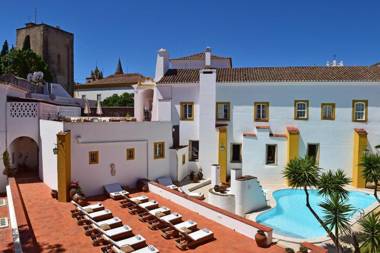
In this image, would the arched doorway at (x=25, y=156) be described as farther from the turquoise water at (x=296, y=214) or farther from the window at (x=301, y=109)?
the window at (x=301, y=109)

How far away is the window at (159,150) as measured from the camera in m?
19.7

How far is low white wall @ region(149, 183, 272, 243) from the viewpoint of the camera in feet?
38.0

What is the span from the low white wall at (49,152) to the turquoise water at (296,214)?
1263 centimetres

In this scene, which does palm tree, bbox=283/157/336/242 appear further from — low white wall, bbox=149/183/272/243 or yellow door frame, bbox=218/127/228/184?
yellow door frame, bbox=218/127/228/184

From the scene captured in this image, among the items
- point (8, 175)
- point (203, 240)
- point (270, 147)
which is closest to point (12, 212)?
point (8, 175)

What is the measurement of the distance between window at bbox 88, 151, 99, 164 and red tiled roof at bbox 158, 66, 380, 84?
1099 centimetres

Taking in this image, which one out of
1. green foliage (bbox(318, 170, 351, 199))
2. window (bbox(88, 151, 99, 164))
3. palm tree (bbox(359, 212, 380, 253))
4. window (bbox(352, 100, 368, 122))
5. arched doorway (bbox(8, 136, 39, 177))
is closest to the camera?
palm tree (bbox(359, 212, 380, 253))

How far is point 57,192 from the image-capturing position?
15.3 metres

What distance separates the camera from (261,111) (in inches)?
948

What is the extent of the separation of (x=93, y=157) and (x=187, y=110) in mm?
10783

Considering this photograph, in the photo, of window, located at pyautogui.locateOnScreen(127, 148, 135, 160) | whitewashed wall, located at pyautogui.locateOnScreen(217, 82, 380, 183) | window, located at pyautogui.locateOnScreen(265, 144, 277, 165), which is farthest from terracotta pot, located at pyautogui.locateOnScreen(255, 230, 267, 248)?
window, located at pyautogui.locateOnScreen(265, 144, 277, 165)

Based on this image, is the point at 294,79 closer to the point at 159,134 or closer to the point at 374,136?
the point at 374,136

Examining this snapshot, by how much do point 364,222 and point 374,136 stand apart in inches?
642

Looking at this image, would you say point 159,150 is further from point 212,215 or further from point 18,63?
point 18,63
